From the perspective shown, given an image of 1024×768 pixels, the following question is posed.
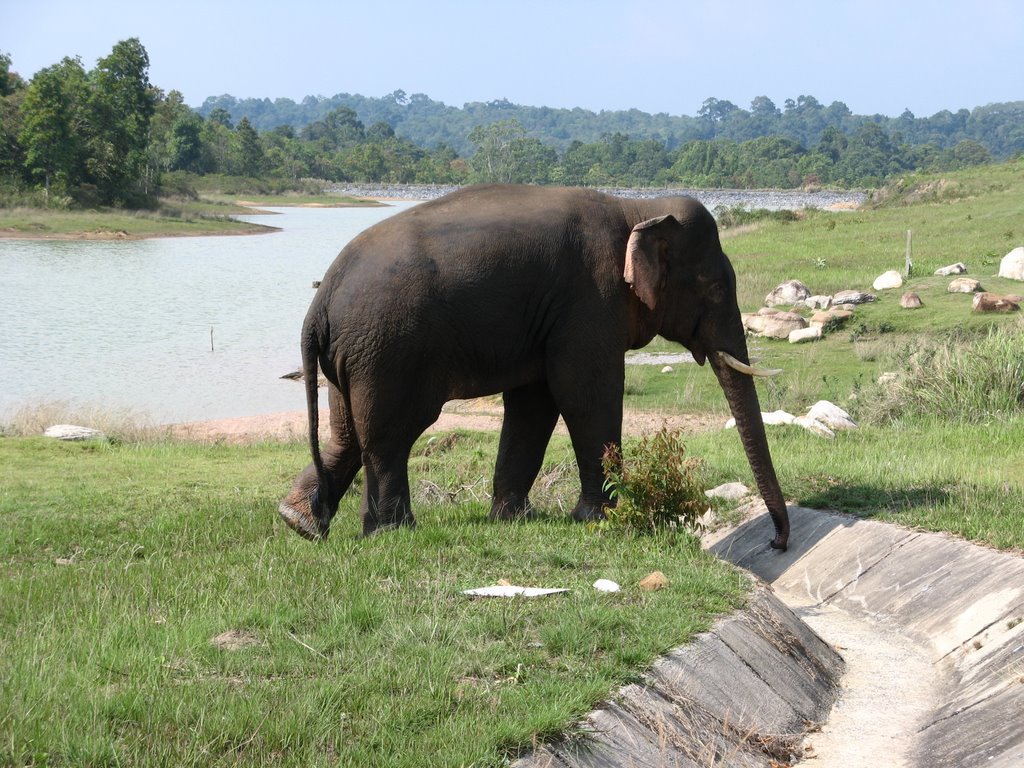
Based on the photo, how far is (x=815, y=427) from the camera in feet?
49.0

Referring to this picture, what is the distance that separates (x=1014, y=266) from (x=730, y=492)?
19186mm

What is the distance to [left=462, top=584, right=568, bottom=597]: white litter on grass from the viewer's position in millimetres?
7465

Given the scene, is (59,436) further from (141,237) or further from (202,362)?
(141,237)

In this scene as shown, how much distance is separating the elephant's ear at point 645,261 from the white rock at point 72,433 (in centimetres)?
991

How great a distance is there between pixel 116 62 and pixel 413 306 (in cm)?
7109

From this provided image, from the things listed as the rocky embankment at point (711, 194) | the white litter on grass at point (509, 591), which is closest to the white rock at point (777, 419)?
the white litter on grass at point (509, 591)

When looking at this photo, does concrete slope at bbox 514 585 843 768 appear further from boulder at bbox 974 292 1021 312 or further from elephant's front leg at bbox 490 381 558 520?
boulder at bbox 974 292 1021 312

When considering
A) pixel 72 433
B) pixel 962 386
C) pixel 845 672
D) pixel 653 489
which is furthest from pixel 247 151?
pixel 845 672

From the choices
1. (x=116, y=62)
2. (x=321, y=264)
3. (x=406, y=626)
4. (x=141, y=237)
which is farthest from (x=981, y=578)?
(x=116, y=62)

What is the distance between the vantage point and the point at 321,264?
6025 cm

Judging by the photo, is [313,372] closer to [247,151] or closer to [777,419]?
[777,419]

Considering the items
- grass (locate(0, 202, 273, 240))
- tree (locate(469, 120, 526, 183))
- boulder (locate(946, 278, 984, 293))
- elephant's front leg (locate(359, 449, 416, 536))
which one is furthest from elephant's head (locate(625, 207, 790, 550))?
tree (locate(469, 120, 526, 183))

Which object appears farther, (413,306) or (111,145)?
(111,145)

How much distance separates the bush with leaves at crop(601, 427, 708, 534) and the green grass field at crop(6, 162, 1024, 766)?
258mm
